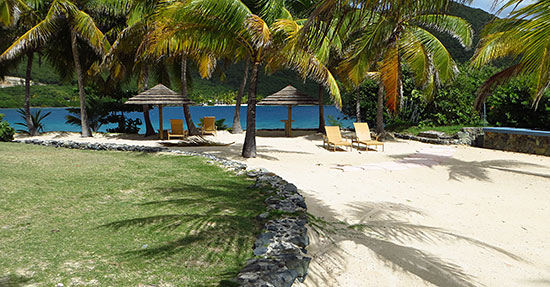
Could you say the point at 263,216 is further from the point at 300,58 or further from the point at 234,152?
the point at 234,152

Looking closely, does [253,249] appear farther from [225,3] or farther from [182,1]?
[182,1]

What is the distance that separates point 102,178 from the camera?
586cm

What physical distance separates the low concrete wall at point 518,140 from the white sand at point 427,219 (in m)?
0.95

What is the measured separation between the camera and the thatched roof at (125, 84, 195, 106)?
14.1 m

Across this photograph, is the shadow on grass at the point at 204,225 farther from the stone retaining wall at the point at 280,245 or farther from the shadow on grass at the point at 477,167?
the shadow on grass at the point at 477,167

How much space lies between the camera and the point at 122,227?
11.5ft

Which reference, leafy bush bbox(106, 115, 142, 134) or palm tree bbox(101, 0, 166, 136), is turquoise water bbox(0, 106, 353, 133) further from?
palm tree bbox(101, 0, 166, 136)

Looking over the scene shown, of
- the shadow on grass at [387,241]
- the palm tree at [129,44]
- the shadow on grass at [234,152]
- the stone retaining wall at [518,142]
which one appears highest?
the palm tree at [129,44]

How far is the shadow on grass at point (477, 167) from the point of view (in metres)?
7.37

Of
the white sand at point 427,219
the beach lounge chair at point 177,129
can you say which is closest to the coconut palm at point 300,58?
the white sand at point 427,219

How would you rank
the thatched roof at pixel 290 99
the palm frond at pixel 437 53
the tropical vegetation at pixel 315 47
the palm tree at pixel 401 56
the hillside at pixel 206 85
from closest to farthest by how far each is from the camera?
the tropical vegetation at pixel 315 47 → the palm tree at pixel 401 56 → the palm frond at pixel 437 53 → the thatched roof at pixel 290 99 → the hillside at pixel 206 85

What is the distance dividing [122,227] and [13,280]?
1160mm

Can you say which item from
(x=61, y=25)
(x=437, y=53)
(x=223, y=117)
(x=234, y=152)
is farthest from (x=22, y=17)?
(x=223, y=117)

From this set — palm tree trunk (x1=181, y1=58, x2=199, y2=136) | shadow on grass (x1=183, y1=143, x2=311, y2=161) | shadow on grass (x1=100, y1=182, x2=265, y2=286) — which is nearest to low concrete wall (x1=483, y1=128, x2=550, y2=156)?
shadow on grass (x1=183, y1=143, x2=311, y2=161)
